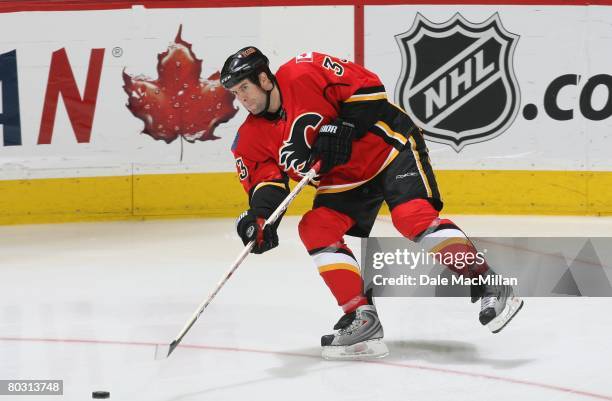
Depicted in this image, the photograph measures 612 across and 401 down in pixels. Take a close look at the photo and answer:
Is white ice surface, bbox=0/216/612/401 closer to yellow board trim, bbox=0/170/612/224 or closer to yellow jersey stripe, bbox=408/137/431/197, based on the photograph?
yellow jersey stripe, bbox=408/137/431/197

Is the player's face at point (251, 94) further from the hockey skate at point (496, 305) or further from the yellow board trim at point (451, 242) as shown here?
the hockey skate at point (496, 305)

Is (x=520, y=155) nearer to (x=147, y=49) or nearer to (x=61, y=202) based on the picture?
(x=147, y=49)

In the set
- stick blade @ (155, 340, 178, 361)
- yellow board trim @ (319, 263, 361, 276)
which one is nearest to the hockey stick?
stick blade @ (155, 340, 178, 361)

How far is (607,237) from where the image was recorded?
607 cm

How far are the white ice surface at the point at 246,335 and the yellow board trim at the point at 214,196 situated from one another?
72 cm

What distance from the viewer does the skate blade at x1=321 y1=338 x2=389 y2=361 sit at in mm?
3703

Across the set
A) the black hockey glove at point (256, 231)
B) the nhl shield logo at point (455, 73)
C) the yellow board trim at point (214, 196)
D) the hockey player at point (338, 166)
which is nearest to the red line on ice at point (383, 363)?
the hockey player at point (338, 166)

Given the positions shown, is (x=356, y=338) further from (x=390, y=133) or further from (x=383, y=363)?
(x=390, y=133)

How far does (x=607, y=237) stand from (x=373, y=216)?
2.56 metres

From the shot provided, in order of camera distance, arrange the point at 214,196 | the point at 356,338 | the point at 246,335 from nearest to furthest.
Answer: the point at 356,338 < the point at 246,335 < the point at 214,196

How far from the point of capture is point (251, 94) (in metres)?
3.61

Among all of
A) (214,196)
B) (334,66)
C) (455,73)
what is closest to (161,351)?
(334,66)

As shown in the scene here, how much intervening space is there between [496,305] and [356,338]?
18.5 inches

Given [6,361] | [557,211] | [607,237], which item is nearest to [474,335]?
[6,361]
